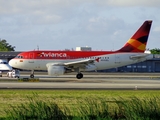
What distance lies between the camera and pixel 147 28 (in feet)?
222

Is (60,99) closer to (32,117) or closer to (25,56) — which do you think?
(32,117)

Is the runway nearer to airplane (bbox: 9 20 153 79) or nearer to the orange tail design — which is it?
airplane (bbox: 9 20 153 79)

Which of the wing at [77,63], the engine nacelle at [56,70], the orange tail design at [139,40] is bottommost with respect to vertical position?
the engine nacelle at [56,70]

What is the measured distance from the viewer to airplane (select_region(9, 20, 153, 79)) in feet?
213

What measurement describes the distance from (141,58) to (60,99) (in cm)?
3690

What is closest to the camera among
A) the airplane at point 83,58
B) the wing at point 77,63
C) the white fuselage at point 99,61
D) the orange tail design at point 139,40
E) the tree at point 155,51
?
the wing at point 77,63

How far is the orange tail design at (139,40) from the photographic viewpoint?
6744 cm

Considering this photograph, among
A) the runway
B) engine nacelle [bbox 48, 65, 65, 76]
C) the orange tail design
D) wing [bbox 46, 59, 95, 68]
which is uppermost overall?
the orange tail design

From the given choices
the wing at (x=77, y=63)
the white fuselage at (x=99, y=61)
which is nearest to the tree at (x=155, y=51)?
the white fuselage at (x=99, y=61)

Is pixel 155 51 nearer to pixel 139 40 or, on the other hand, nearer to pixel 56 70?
pixel 139 40

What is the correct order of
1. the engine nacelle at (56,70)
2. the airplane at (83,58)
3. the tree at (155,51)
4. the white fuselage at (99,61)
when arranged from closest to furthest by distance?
the engine nacelle at (56,70), the airplane at (83,58), the white fuselage at (99,61), the tree at (155,51)

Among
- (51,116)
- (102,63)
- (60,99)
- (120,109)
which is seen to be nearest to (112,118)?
(120,109)

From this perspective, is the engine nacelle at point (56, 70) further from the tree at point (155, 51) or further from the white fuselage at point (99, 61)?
the tree at point (155, 51)

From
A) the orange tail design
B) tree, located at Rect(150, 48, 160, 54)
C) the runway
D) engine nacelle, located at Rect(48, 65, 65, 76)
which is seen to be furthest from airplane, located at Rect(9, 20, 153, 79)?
tree, located at Rect(150, 48, 160, 54)
